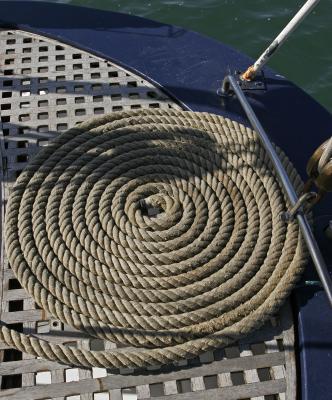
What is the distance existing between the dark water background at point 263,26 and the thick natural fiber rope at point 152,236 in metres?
2.53

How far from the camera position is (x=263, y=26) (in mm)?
6242

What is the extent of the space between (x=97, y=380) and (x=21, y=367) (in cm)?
35

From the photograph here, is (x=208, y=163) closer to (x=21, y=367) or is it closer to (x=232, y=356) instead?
(x=232, y=356)

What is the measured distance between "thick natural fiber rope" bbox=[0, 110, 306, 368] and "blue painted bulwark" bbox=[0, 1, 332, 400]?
0.28m

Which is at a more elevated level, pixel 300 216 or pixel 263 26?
pixel 263 26

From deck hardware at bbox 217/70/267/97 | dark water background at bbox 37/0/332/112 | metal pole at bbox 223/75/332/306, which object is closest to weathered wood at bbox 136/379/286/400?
metal pole at bbox 223/75/332/306

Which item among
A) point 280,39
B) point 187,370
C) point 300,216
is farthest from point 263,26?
point 187,370

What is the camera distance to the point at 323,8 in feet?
21.4

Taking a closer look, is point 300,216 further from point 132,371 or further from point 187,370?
point 132,371

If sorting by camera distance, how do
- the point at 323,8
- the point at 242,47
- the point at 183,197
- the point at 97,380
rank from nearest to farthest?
the point at 97,380 → the point at 183,197 → the point at 242,47 → the point at 323,8

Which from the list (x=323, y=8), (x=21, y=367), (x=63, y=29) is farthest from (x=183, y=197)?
(x=323, y=8)

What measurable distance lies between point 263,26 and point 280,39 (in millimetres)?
2985

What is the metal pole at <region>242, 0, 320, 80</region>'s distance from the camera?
3158 mm

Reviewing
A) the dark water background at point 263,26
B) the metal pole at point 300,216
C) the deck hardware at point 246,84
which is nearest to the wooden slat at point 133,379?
the metal pole at point 300,216
